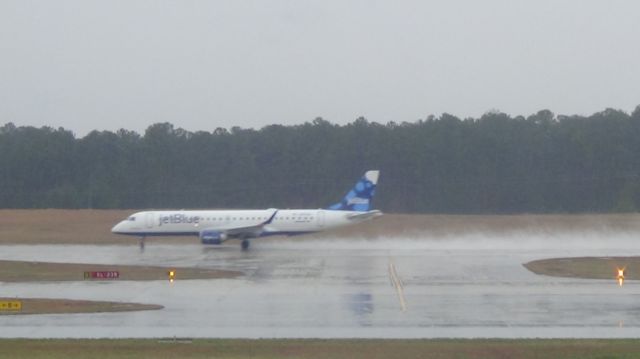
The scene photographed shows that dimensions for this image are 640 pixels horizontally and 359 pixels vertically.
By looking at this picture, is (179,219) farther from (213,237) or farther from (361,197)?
(361,197)

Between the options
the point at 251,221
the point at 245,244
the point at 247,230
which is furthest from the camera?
the point at 251,221

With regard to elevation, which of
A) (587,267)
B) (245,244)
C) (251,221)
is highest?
(251,221)

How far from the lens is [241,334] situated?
23.0 m

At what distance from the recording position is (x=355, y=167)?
365 ft

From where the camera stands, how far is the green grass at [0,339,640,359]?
19.5m

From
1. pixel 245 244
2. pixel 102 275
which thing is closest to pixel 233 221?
pixel 245 244

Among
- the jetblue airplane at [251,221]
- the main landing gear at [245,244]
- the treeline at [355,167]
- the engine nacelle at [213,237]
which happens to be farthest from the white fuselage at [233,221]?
the treeline at [355,167]

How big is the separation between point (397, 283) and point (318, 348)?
46.7 ft

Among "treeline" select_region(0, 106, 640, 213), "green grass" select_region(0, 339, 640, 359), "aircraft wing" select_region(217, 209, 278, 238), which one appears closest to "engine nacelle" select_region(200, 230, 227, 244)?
"aircraft wing" select_region(217, 209, 278, 238)

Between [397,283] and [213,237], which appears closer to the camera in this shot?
[397,283]

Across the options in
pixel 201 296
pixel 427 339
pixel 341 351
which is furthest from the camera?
pixel 201 296

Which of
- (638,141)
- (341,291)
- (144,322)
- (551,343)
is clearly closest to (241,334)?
(144,322)

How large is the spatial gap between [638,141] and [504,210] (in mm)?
15216

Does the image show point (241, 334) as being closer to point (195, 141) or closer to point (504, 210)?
point (504, 210)
